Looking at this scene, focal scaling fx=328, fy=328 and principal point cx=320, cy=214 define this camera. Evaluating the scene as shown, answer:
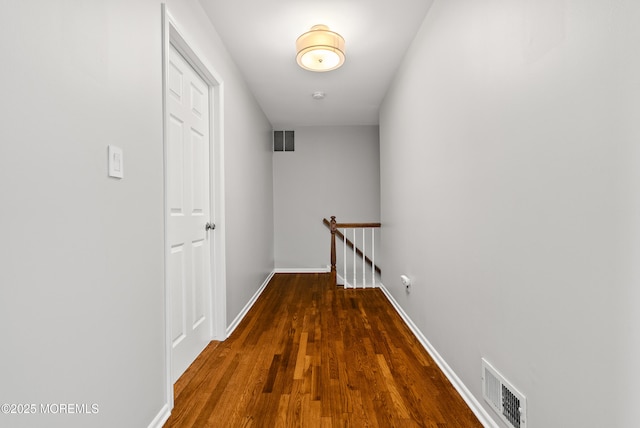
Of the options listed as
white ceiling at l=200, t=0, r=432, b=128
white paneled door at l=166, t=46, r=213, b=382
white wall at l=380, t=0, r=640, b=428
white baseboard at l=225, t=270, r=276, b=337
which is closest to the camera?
white wall at l=380, t=0, r=640, b=428

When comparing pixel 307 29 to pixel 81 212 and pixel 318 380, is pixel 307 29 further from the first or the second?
pixel 318 380

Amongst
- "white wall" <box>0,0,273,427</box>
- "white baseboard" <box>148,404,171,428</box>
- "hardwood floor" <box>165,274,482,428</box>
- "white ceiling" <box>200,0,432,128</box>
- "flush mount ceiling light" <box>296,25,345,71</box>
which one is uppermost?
"white ceiling" <box>200,0,432,128</box>

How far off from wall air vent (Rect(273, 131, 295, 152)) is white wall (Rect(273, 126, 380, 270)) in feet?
0.22

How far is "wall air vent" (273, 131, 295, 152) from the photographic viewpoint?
17.9ft

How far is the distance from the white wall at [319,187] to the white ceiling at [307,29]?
122cm

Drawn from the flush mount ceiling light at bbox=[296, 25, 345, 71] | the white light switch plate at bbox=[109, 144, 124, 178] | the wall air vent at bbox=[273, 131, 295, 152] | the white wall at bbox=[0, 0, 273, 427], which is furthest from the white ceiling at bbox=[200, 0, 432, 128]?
the white light switch plate at bbox=[109, 144, 124, 178]

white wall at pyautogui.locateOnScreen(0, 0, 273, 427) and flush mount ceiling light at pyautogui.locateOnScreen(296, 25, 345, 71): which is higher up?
flush mount ceiling light at pyautogui.locateOnScreen(296, 25, 345, 71)

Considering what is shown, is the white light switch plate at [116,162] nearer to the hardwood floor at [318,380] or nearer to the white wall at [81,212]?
the white wall at [81,212]

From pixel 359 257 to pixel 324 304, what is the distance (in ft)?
6.52

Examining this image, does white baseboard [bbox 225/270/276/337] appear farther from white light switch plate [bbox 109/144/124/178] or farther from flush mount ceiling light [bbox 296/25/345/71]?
flush mount ceiling light [bbox 296/25/345/71]

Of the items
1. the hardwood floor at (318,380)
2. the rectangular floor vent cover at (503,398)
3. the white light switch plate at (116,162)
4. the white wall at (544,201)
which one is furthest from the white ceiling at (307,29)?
the hardwood floor at (318,380)

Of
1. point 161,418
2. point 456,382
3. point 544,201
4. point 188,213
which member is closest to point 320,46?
point 188,213

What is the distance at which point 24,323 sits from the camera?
0.83 metres

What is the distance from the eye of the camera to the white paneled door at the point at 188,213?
74.9 inches
